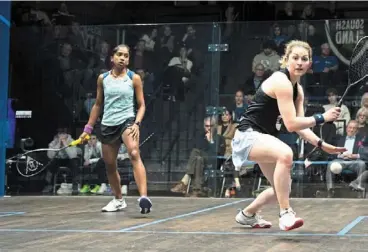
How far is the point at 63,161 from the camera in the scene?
7969mm

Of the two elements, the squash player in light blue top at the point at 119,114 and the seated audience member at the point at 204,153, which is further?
the seated audience member at the point at 204,153

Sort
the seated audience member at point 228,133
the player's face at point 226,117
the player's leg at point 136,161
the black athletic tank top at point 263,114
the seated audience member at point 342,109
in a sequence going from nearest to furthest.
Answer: the black athletic tank top at point 263,114 < the player's leg at point 136,161 < the seated audience member at point 342,109 < the seated audience member at point 228,133 < the player's face at point 226,117

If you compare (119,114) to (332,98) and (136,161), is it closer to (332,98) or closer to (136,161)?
(136,161)

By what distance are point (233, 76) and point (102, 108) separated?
2.90 m

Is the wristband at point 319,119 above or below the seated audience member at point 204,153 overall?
above

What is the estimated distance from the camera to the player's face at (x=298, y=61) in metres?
3.39

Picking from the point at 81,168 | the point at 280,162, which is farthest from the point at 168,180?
the point at 280,162

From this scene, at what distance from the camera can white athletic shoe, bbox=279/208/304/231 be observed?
3213 millimetres

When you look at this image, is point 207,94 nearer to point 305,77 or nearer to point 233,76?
point 233,76

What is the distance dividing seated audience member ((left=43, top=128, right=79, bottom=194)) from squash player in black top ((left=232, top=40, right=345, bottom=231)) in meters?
4.52

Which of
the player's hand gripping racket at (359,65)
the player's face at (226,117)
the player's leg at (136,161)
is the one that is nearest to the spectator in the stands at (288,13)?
the player's face at (226,117)

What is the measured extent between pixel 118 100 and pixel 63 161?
3.34 m

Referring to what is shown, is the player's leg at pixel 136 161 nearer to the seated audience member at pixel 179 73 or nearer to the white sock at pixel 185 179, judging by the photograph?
the white sock at pixel 185 179

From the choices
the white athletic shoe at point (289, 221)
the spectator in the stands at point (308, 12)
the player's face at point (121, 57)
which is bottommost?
the white athletic shoe at point (289, 221)
